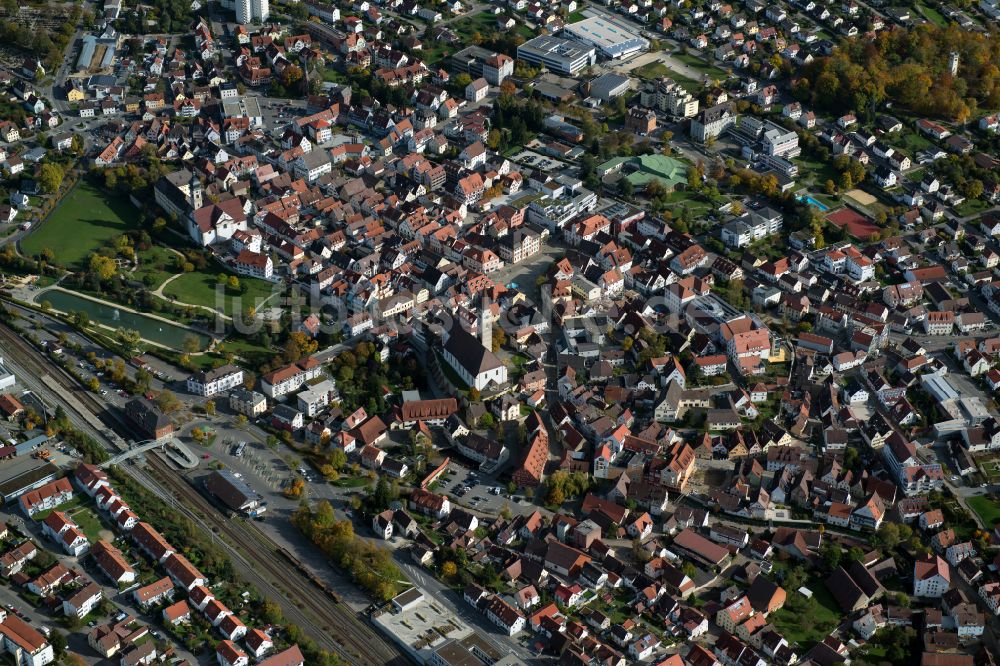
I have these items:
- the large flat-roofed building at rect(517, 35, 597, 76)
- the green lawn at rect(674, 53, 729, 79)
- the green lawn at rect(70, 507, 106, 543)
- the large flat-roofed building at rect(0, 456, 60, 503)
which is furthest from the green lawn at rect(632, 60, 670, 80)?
the green lawn at rect(70, 507, 106, 543)

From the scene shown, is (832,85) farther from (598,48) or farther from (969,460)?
(969,460)

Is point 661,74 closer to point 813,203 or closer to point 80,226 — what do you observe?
point 813,203

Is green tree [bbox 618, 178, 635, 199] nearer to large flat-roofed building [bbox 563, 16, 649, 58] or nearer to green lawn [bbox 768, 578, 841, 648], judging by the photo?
large flat-roofed building [bbox 563, 16, 649, 58]

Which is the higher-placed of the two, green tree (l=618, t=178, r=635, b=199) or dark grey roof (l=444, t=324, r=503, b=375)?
dark grey roof (l=444, t=324, r=503, b=375)

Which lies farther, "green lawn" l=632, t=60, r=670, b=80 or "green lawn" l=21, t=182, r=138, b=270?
"green lawn" l=632, t=60, r=670, b=80

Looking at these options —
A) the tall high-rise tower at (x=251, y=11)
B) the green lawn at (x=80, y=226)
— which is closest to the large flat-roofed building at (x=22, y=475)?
the green lawn at (x=80, y=226)

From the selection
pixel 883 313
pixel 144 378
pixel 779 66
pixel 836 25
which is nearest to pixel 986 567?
pixel 883 313
